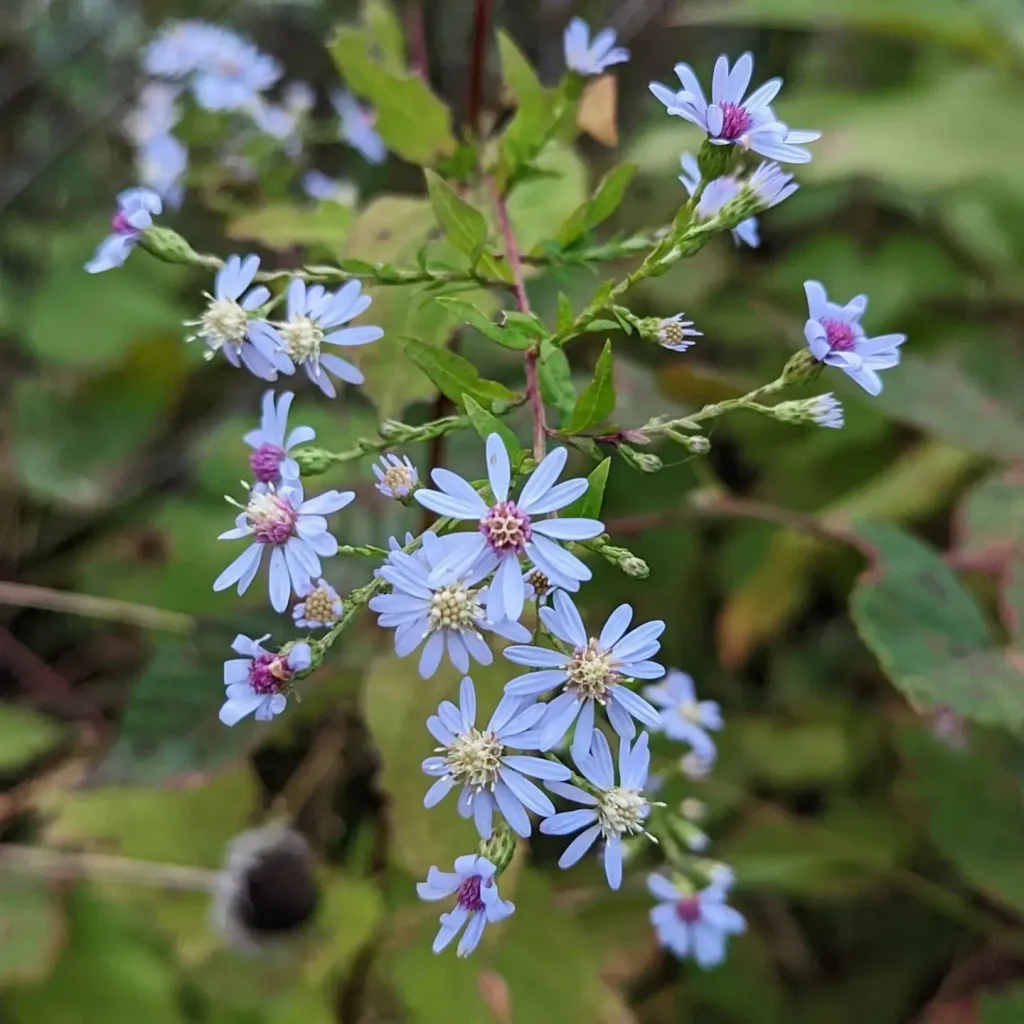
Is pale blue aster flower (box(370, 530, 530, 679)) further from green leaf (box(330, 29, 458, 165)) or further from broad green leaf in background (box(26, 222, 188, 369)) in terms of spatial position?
broad green leaf in background (box(26, 222, 188, 369))

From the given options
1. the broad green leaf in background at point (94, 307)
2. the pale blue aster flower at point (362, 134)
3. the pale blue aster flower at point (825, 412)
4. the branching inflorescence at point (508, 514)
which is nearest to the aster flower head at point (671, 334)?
the branching inflorescence at point (508, 514)

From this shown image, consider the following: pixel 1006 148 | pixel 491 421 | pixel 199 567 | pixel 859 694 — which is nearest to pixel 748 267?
pixel 1006 148

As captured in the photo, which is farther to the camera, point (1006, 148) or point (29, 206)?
point (29, 206)

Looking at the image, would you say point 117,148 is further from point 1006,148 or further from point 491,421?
point 491,421

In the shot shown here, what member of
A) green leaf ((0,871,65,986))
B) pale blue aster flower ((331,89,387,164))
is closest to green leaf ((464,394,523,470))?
pale blue aster flower ((331,89,387,164))

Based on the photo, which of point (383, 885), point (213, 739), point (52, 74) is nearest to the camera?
point (213, 739)

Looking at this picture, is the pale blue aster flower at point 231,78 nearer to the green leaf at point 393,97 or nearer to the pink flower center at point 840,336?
the green leaf at point 393,97

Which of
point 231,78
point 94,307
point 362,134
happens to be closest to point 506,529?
point 362,134
